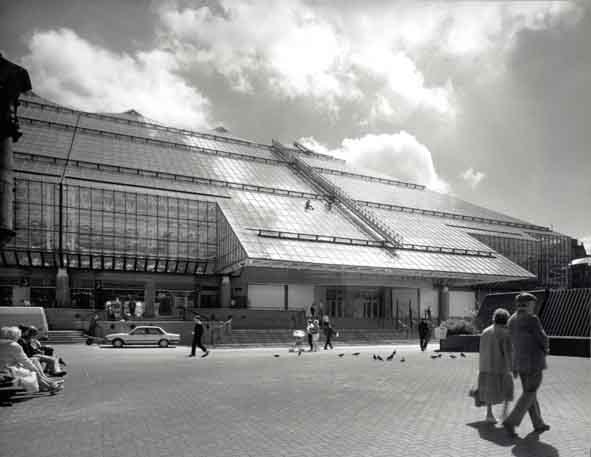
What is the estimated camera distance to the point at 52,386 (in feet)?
39.2

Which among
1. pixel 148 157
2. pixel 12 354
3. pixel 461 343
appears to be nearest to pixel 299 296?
pixel 148 157

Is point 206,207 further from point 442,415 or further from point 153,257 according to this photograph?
point 442,415

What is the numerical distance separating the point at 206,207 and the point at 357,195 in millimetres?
21488

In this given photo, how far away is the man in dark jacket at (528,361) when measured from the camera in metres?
7.76

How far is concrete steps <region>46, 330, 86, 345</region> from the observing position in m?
33.5

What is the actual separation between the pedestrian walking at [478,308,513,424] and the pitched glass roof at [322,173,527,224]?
57121 millimetres

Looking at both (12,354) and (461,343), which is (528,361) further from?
(461,343)

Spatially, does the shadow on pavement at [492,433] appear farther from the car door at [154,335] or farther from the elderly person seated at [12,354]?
the car door at [154,335]

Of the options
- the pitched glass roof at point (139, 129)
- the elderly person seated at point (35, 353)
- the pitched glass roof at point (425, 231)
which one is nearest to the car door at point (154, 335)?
the elderly person seated at point (35, 353)

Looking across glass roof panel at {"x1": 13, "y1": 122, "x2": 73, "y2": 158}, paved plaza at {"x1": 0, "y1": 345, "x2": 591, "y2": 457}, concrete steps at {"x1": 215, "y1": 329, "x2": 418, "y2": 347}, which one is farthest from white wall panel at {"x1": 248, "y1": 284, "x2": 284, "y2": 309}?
paved plaza at {"x1": 0, "y1": 345, "x2": 591, "y2": 457}

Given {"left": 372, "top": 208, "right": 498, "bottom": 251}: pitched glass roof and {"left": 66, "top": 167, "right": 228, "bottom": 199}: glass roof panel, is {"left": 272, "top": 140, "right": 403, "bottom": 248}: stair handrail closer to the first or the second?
{"left": 372, "top": 208, "right": 498, "bottom": 251}: pitched glass roof

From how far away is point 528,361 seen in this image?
781 centimetres

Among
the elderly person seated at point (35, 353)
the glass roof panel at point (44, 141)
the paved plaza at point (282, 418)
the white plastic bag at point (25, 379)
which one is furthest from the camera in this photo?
the glass roof panel at point (44, 141)

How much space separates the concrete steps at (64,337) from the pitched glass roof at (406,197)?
38682mm
